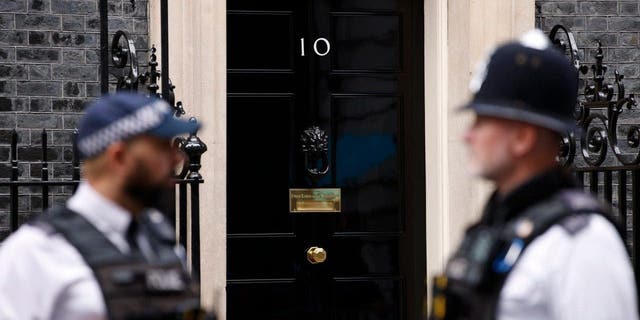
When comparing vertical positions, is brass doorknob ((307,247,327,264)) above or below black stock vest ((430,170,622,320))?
below

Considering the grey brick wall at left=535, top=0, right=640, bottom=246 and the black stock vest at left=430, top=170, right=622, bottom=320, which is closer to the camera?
the black stock vest at left=430, top=170, right=622, bottom=320

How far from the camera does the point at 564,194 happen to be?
271cm

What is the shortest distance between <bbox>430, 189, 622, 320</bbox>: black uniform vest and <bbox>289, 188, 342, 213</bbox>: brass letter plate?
5.18 metres

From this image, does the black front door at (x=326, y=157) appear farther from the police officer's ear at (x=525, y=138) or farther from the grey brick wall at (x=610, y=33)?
the police officer's ear at (x=525, y=138)

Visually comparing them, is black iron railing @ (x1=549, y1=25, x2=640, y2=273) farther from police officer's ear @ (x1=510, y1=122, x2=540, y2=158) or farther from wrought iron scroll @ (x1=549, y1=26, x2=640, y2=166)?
police officer's ear @ (x1=510, y1=122, x2=540, y2=158)

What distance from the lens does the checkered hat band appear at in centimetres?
287

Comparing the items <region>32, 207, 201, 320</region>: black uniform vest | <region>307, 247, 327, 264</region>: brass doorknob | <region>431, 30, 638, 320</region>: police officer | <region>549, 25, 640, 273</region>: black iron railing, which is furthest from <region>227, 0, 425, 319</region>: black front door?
<region>431, 30, 638, 320</region>: police officer

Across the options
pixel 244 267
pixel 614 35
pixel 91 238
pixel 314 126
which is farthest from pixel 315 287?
pixel 91 238

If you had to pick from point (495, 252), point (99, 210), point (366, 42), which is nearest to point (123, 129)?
point (99, 210)

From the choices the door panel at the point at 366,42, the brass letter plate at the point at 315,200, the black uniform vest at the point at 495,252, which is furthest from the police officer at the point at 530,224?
the door panel at the point at 366,42

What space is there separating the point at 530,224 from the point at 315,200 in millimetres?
5370

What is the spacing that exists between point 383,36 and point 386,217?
1.13 metres

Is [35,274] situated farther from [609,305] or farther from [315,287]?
[315,287]

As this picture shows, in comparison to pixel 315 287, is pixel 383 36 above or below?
above
